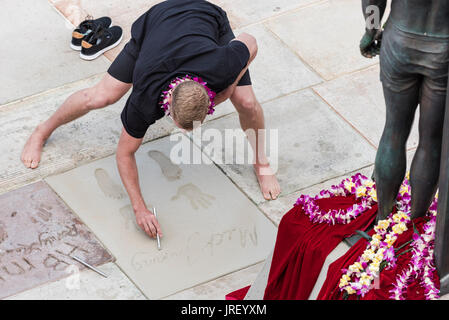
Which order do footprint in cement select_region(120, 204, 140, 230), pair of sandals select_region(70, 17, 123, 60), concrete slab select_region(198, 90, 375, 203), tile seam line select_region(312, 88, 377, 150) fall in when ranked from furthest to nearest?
pair of sandals select_region(70, 17, 123, 60)
tile seam line select_region(312, 88, 377, 150)
concrete slab select_region(198, 90, 375, 203)
footprint in cement select_region(120, 204, 140, 230)

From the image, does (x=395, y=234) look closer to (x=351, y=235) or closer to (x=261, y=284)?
(x=351, y=235)

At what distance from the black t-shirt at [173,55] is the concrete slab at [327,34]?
1.54m

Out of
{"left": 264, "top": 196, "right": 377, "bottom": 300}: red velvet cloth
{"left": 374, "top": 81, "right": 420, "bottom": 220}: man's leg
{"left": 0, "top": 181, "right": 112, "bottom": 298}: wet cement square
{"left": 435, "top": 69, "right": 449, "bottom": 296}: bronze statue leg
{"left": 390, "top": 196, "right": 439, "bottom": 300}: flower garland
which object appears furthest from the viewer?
{"left": 0, "top": 181, "right": 112, "bottom": 298}: wet cement square

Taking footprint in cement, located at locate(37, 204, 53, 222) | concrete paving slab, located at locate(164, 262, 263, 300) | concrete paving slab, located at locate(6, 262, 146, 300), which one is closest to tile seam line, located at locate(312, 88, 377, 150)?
concrete paving slab, located at locate(164, 262, 263, 300)

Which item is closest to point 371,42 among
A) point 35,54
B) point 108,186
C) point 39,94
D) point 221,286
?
point 221,286

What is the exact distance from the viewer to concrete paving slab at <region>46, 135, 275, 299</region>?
484 centimetres

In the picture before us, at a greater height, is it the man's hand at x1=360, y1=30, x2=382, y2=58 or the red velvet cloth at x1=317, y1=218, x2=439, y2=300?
the man's hand at x1=360, y1=30, x2=382, y2=58

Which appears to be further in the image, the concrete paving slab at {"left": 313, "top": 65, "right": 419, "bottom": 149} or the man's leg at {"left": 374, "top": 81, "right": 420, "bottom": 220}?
the concrete paving slab at {"left": 313, "top": 65, "right": 419, "bottom": 149}

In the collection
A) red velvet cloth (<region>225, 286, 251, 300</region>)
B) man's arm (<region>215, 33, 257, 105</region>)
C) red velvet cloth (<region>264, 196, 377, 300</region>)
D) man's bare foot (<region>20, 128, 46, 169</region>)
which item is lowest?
red velvet cloth (<region>225, 286, 251, 300</region>)

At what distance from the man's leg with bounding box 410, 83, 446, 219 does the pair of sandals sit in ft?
10.7

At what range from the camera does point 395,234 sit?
394 cm

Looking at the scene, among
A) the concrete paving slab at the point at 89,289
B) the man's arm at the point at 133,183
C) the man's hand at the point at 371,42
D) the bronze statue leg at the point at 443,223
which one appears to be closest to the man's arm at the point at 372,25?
the man's hand at the point at 371,42

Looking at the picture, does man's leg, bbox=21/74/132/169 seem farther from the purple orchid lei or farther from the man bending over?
the purple orchid lei
